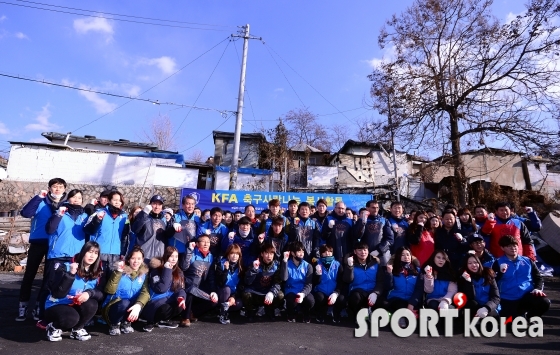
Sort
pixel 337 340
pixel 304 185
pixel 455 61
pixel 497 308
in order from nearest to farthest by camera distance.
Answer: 1. pixel 337 340
2. pixel 497 308
3. pixel 455 61
4. pixel 304 185

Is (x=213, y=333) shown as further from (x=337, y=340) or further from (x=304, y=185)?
(x=304, y=185)

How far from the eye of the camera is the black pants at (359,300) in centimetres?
496

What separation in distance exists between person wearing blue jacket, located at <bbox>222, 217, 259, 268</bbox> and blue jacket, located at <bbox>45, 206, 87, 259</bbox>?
2.07m

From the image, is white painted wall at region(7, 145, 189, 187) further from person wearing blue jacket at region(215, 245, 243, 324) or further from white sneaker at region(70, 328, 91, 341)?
white sneaker at region(70, 328, 91, 341)

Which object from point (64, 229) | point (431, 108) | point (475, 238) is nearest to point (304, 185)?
point (431, 108)

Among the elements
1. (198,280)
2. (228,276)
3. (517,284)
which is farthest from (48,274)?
(517,284)

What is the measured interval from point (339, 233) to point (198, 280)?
2508 millimetres

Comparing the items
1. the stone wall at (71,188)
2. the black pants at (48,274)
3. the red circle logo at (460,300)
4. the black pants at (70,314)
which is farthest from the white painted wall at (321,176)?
the black pants at (70,314)

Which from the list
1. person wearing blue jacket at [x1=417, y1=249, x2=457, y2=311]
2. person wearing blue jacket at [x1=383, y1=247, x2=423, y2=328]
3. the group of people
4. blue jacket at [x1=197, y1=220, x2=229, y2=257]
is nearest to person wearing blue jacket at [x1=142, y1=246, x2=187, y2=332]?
the group of people

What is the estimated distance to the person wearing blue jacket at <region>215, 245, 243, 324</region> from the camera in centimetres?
482

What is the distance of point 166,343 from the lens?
387 cm

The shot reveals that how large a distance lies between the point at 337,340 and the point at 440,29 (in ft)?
45.5

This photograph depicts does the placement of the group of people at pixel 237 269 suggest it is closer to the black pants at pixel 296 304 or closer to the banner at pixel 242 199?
the black pants at pixel 296 304

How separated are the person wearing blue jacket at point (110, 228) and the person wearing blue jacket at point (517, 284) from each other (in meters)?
5.35
